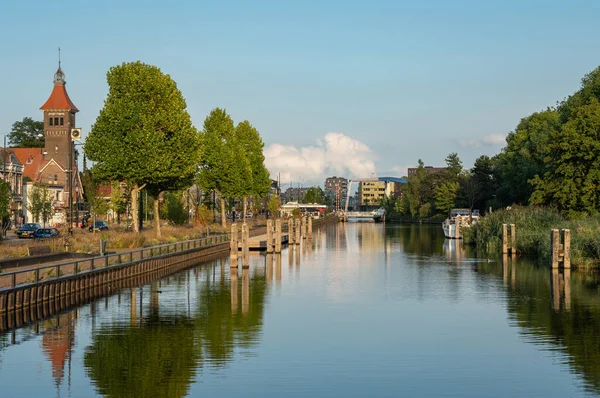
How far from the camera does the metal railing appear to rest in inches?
1369

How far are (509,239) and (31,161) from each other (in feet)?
330

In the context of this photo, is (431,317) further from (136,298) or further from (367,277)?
(367,277)

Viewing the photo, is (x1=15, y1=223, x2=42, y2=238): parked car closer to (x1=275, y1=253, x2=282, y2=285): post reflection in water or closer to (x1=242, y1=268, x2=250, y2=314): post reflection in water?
(x1=275, y1=253, x2=282, y2=285): post reflection in water

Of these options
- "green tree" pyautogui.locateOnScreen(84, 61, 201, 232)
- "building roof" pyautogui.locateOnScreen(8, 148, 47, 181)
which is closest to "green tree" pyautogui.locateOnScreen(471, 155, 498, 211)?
"building roof" pyautogui.locateOnScreen(8, 148, 47, 181)

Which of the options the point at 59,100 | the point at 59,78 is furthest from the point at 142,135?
the point at 59,78

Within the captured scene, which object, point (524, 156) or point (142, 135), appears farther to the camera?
point (524, 156)

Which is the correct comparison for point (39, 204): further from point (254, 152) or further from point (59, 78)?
point (59, 78)

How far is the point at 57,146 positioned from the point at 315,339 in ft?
450

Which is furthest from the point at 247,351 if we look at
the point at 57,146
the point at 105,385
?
the point at 57,146

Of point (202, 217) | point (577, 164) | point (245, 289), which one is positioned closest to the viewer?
point (245, 289)

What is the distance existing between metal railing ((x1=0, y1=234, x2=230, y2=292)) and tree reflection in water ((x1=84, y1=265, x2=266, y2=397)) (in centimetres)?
407

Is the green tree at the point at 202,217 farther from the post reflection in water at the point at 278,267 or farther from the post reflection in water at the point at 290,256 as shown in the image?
the post reflection in water at the point at 278,267

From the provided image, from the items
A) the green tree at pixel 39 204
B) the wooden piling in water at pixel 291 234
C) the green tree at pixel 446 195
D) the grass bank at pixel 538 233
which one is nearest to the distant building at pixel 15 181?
the green tree at pixel 39 204

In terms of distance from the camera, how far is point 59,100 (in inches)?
6373
